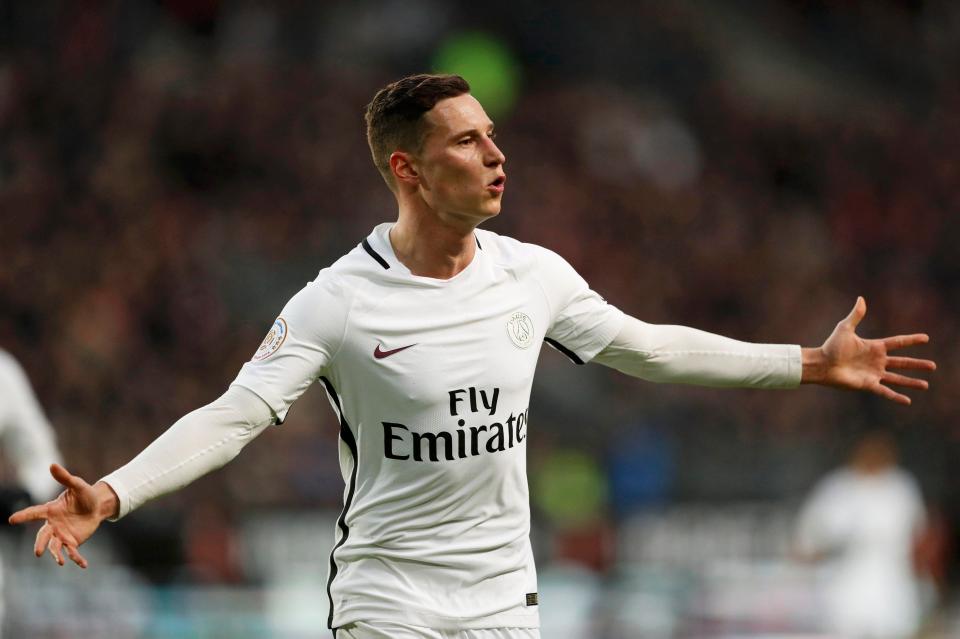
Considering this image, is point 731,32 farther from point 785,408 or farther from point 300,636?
point 300,636

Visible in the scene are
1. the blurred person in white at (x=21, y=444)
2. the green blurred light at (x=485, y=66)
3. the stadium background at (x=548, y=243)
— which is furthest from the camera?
the green blurred light at (x=485, y=66)

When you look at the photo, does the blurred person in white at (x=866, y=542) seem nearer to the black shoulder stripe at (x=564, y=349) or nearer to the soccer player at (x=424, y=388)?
the soccer player at (x=424, y=388)

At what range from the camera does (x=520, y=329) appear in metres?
4.62

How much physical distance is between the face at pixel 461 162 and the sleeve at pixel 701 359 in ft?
2.08

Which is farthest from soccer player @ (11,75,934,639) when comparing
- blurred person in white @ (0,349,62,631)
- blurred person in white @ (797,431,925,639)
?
blurred person in white @ (797,431,925,639)

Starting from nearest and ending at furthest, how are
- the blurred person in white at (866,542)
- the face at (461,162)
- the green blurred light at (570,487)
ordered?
the face at (461,162) → the blurred person in white at (866,542) → the green blurred light at (570,487)

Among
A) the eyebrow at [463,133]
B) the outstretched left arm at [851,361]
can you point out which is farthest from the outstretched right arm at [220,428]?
the outstretched left arm at [851,361]

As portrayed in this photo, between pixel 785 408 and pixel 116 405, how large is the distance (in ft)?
21.8


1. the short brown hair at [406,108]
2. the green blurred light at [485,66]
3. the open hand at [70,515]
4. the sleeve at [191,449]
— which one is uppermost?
the green blurred light at [485,66]

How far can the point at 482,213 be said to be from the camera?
4.58m

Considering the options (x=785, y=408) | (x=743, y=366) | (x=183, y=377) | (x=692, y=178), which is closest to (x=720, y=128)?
(x=692, y=178)

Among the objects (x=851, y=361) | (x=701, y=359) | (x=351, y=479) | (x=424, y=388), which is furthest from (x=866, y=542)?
(x=424, y=388)

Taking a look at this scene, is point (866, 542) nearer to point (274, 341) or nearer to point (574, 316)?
point (574, 316)

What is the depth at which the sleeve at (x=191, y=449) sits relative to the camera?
4175 millimetres
